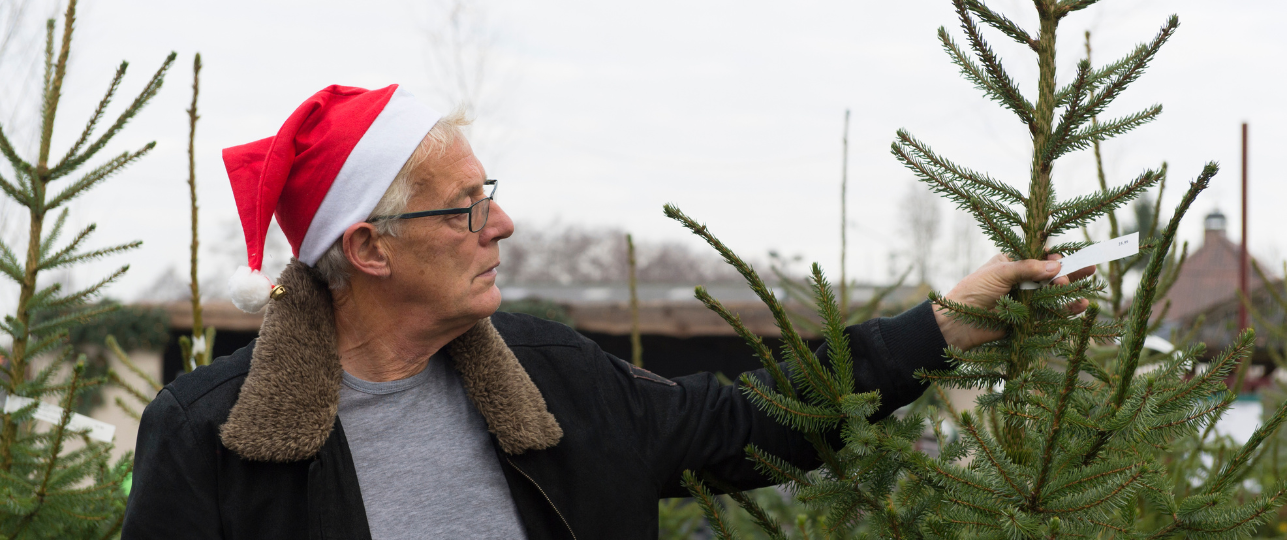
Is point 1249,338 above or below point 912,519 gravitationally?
above

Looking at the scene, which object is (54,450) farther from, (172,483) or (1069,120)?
(1069,120)

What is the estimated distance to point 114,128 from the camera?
276 cm

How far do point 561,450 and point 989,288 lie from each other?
3.30 feet

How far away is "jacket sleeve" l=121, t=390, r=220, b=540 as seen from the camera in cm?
172

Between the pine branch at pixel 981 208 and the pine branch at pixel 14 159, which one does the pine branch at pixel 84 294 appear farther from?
the pine branch at pixel 981 208

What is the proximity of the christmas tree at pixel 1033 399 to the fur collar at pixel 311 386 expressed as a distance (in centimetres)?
45

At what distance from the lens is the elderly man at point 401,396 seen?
1.80 m

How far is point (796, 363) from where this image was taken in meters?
1.70

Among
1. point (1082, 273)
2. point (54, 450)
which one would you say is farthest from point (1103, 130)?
point (54, 450)

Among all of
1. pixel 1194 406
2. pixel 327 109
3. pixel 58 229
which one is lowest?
pixel 1194 406

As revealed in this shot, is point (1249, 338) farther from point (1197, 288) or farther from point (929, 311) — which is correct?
point (1197, 288)

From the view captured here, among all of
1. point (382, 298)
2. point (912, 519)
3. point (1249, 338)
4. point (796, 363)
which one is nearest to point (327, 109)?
point (382, 298)

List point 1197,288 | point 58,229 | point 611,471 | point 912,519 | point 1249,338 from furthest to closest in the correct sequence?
point 1197,288, point 58,229, point 611,471, point 912,519, point 1249,338

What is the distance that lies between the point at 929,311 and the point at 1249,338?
60 centimetres
